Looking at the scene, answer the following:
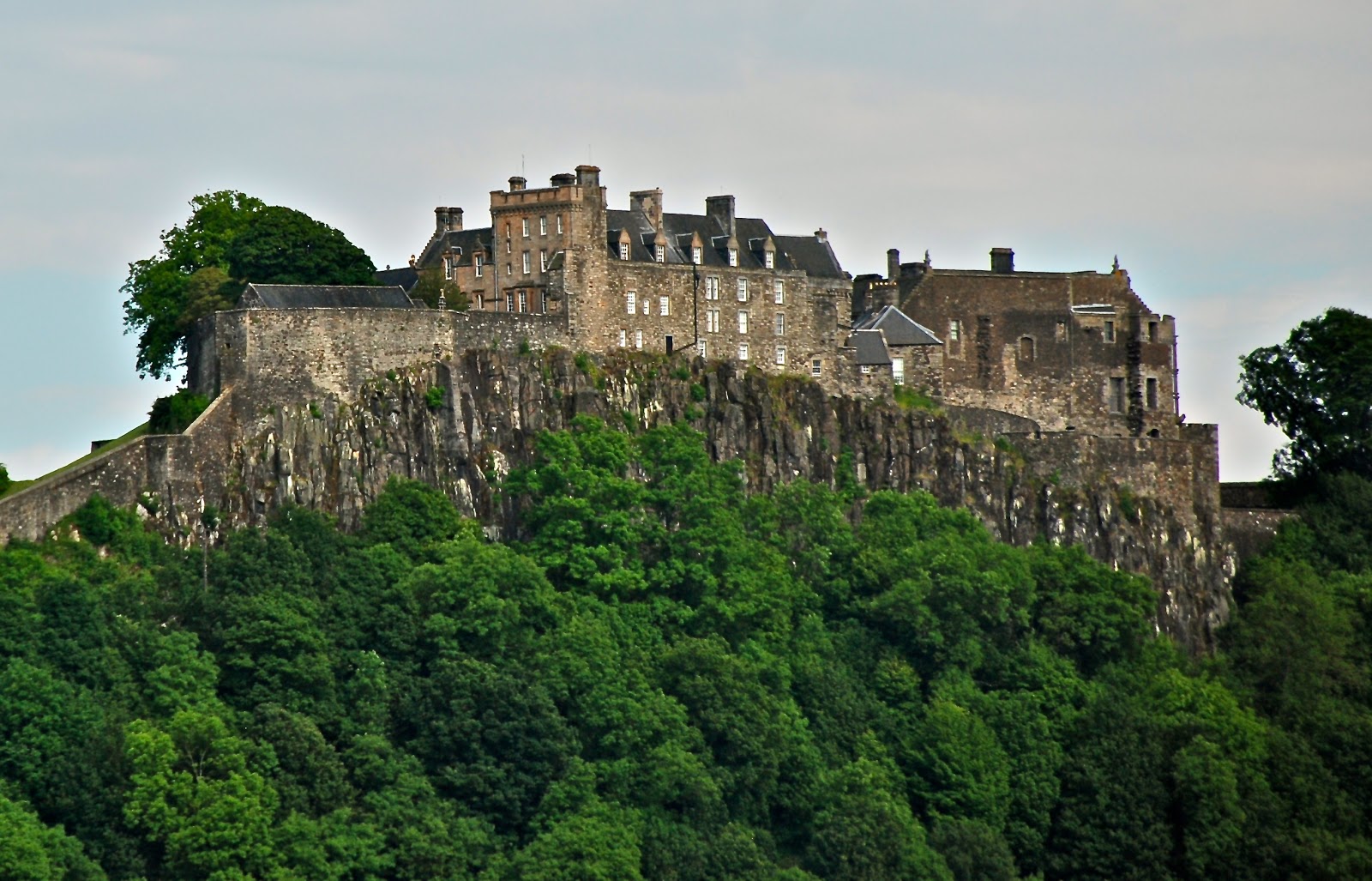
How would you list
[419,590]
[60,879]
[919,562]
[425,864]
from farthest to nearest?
[919,562] → [419,590] → [425,864] → [60,879]

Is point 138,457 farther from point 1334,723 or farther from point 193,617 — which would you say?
point 1334,723

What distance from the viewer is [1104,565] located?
293 feet

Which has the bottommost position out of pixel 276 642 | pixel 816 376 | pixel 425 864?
pixel 425 864

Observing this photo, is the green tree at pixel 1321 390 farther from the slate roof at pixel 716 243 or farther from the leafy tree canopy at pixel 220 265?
the leafy tree canopy at pixel 220 265

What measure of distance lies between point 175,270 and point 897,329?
18.9 m

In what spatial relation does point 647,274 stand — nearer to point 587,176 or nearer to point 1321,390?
point 587,176

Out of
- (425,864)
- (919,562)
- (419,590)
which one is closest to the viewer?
(425,864)

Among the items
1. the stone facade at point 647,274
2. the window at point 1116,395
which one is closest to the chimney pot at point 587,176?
the stone facade at point 647,274

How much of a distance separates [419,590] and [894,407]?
52.1 feet

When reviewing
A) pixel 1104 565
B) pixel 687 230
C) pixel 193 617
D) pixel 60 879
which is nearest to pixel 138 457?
pixel 193 617

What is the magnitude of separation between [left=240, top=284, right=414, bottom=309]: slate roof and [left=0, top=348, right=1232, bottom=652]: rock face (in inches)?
73.6

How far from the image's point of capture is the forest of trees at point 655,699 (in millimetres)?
72625

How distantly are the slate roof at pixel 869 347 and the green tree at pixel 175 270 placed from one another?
50.9ft

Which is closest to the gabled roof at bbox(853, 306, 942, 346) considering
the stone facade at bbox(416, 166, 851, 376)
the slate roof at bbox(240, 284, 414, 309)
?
the stone facade at bbox(416, 166, 851, 376)
